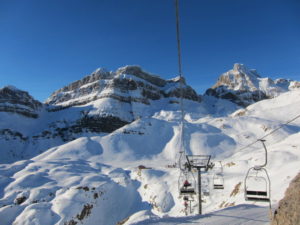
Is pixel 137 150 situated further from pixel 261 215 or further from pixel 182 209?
pixel 261 215

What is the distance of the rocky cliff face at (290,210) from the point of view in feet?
22.7

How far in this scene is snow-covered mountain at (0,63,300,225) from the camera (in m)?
30.8

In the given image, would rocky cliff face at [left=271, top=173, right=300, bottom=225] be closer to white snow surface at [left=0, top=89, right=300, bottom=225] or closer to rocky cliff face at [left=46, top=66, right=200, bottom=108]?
white snow surface at [left=0, top=89, right=300, bottom=225]

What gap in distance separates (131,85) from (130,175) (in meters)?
136

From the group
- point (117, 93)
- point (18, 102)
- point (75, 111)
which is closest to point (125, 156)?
point (75, 111)

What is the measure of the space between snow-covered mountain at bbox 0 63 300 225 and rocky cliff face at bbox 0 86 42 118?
374 cm

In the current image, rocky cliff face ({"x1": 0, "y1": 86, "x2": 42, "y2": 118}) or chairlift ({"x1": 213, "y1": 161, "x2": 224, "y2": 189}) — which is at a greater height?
rocky cliff face ({"x1": 0, "y1": 86, "x2": 42, "y2": 118})

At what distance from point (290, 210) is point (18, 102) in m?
168

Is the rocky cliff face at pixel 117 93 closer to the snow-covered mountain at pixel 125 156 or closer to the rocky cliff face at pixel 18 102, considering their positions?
the snow-covered mountain at pixel 125 156

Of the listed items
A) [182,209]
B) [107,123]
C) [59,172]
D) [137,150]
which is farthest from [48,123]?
[182,209]

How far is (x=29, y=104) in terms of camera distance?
6068 inches

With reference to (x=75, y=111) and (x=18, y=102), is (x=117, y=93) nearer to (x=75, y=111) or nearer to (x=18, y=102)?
(x=75, y=111)

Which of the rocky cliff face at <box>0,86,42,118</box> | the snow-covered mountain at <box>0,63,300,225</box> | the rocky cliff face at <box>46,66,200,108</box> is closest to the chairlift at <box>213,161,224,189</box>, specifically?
the snow-covered mountain at <box>0,63,300,225</box>

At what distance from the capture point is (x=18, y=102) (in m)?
150
